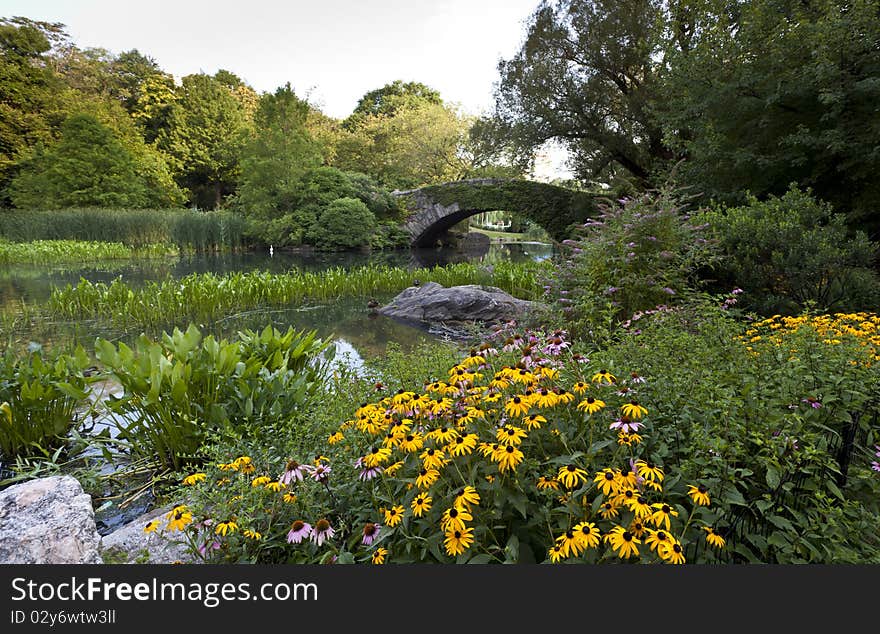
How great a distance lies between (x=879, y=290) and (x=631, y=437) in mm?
5251

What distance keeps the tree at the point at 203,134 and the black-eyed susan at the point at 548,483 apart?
30833 mm

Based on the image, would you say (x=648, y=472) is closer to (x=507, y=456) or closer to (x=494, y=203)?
(x=507, y=456)

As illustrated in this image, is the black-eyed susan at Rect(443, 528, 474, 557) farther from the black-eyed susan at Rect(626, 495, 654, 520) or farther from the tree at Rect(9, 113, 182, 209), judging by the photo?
the tree at Rect(9, 113, 182, 209)

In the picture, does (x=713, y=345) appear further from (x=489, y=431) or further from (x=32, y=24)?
(x=32, y=24)

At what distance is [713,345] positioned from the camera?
2.75 metres

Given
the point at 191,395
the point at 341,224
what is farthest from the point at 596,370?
the point at 341,224

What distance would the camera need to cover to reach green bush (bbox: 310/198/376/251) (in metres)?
20.0

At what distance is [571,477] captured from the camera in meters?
1.38

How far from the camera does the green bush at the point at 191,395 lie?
2930 mm

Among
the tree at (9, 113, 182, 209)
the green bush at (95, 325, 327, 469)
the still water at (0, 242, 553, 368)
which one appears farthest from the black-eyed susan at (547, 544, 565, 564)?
the tree at (9, 113, 182, 209)

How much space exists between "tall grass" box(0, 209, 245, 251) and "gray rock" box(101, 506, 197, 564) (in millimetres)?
18686

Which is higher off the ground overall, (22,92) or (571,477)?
(22,92)

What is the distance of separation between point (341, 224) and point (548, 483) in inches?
768

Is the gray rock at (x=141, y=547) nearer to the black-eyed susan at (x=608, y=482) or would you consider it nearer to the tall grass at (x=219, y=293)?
the black-eyed susan at (x=608, y=482)
